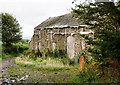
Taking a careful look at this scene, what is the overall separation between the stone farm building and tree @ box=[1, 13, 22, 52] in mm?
3413

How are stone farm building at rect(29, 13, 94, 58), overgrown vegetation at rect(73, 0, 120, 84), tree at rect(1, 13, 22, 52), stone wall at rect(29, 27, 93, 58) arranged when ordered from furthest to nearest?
tree at rect(1, 13, 22, 52) < stone wall at rect(29, 27, 93, 58) < stone farm building at rect(29, 13, 94, 58) < overgrown vegetation at rect(73, 0, 120, 84)

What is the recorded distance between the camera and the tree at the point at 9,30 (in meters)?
17.1

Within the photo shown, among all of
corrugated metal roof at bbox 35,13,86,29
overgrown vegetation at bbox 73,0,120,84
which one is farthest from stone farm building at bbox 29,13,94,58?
overgrown vegetation at bbox 73,0,120,84

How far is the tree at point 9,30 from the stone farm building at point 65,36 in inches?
134

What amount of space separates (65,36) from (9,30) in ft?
34.3

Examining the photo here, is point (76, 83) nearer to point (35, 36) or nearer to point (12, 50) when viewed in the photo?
point (35, 36)

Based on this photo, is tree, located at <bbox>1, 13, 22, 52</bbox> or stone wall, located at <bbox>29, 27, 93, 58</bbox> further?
tree, located at <bbox>1, 13, 22, 52</bbox>

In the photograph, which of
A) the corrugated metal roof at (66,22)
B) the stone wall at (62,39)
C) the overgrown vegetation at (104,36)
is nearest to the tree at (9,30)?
the stone wall at (62,39)

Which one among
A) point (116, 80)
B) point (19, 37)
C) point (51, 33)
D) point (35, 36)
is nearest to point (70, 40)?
point (51, 33)

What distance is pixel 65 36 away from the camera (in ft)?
38.8

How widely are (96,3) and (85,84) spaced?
A: 11.4ft

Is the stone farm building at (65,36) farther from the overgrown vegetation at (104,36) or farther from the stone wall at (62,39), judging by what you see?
the overgrown vegetation at (104,36)

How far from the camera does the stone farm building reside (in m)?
10.1

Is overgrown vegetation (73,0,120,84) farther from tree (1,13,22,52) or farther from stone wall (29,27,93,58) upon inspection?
tree (1,13,22,52)
